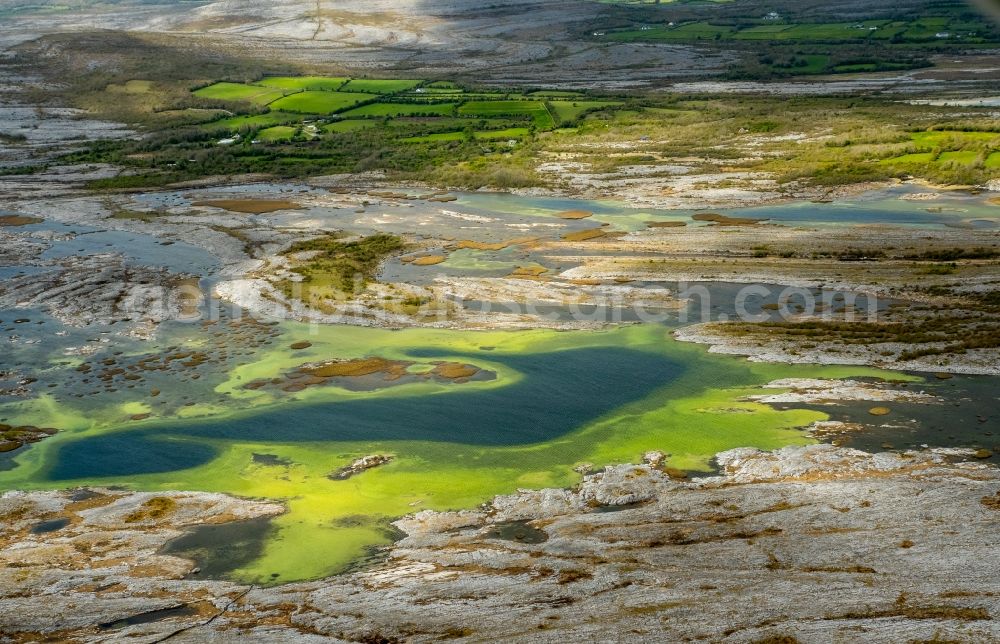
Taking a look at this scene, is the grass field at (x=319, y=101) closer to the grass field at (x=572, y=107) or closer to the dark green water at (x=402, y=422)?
the grass field at (x=572, y=107)

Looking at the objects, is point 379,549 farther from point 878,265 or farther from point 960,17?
point 960,17

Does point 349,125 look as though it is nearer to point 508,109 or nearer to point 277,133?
point 277,133

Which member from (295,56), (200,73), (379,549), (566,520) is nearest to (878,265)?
(566,520)

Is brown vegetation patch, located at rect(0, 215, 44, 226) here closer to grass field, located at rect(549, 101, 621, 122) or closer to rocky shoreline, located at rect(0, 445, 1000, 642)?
rocky shoreline, located at rect(0, 445, 1000, 642)

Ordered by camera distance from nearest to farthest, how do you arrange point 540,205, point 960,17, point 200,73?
point 540,205 < point 200,73 < point 960,17

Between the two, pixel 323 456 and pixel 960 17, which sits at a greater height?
pixel 960 17

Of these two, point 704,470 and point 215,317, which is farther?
point 215,317

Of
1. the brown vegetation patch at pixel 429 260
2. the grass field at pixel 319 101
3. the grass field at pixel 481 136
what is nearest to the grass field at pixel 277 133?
the grass field at pixel 319 101
